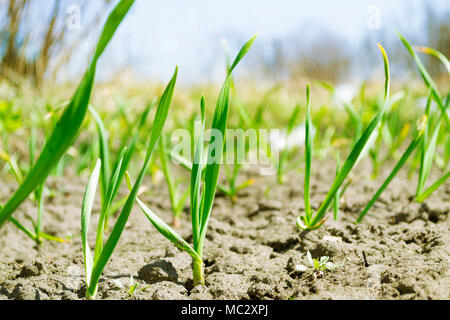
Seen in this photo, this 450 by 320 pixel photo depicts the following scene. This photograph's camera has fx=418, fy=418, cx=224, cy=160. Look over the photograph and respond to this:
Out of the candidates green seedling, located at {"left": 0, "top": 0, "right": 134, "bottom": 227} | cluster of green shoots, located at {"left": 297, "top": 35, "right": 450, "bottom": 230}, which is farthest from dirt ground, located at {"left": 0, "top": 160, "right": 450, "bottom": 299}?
green seedling, located at {"left": 0, "top": 0, "right": 134, "bottom": 227}

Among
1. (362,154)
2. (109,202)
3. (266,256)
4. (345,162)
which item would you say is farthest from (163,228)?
(362,154)

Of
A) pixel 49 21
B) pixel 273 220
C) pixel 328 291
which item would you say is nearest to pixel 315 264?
pixel 328 291

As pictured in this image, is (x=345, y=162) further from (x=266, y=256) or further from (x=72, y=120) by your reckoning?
(x=72, y=120)

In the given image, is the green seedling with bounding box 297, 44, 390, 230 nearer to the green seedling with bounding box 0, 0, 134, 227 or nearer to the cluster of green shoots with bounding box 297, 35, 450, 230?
the cluster of green shoots with bounding box 297, 35, 450, 230

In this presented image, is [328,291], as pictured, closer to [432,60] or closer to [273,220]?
[273,220]

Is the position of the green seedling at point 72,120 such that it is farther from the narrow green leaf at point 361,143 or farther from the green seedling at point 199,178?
the narrow green leaf at point 361,143

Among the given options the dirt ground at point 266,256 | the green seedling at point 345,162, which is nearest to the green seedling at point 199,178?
the dirt ground at point 266,256
